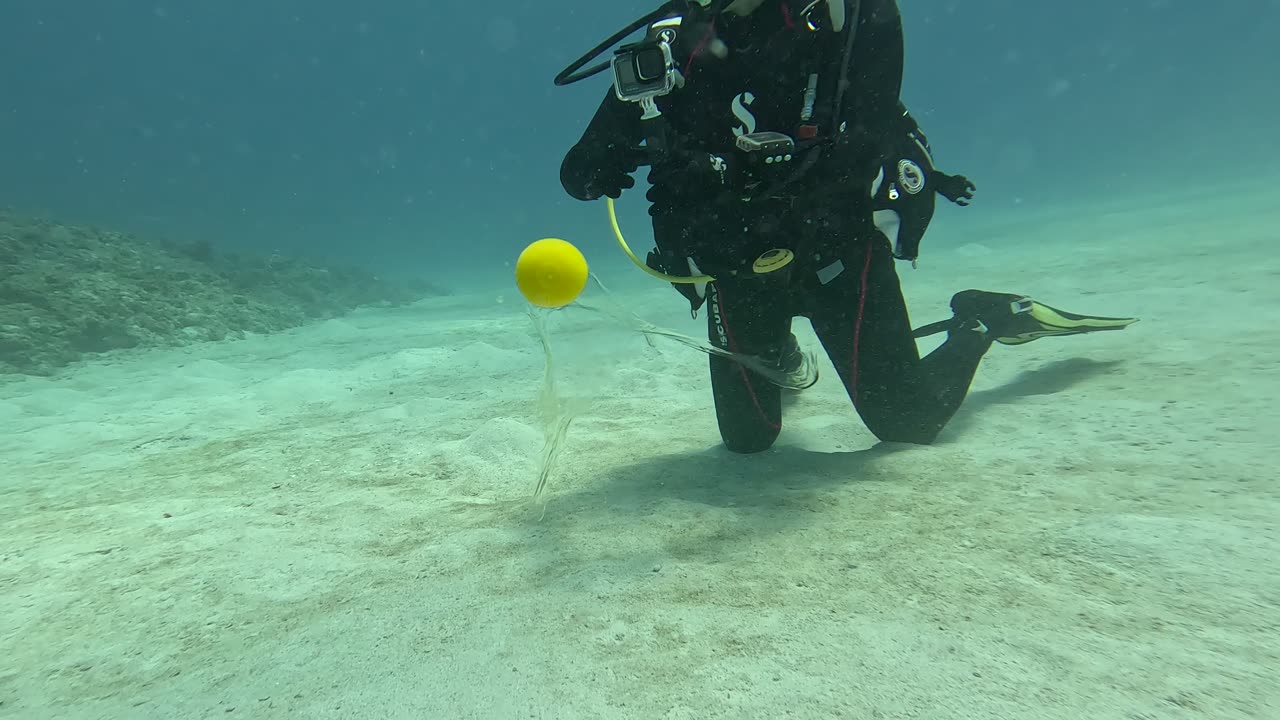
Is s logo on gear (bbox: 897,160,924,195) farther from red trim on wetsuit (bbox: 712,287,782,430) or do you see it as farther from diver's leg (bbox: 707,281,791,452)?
red trim on wetsuit (bbox: 712,287,782,430)

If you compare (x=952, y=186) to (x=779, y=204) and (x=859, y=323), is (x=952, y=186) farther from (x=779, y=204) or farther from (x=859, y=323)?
(x=779, y=204)

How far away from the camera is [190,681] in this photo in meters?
1.47

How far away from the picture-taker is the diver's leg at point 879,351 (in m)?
3.06

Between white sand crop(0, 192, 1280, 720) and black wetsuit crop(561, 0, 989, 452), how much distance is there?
362mm

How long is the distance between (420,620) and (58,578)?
4.86 feet

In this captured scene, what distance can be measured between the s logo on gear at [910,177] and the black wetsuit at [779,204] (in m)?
0.15

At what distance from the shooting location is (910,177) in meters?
2.88

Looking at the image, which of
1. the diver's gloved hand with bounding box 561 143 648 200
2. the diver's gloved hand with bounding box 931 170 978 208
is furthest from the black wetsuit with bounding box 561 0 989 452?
the diver's gloved hand with bounding box 931 170 978 208

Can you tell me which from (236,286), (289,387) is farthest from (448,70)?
(289,387)

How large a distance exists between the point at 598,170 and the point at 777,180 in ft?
2.84

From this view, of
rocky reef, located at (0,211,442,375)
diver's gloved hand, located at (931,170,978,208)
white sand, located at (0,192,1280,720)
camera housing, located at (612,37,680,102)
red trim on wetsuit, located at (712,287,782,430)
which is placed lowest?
white sand, located at (0,192,1280,720)

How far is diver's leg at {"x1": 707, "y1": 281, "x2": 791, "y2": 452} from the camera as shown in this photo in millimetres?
3127

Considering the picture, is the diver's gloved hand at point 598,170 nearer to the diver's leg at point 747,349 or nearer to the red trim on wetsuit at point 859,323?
the diver's leg at point 747,349

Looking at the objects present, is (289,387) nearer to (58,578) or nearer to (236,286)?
(58,578)
